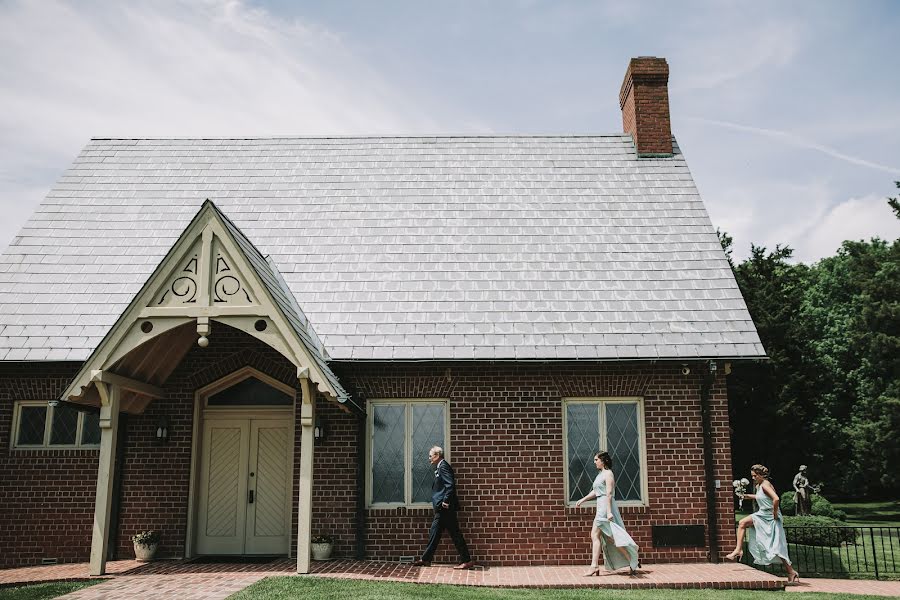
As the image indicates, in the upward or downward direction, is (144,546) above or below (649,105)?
below

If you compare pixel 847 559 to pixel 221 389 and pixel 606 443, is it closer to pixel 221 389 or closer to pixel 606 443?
pixel 606 443

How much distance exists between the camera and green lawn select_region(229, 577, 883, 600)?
8438mm

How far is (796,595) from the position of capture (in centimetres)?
947

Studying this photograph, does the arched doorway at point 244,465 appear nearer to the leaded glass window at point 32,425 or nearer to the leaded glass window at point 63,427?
the leaded glass window at point 63,427

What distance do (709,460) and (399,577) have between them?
5316mm

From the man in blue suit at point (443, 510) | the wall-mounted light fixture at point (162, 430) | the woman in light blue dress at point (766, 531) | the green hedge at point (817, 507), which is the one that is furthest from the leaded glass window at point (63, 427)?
the green hedge at point (817, 507)

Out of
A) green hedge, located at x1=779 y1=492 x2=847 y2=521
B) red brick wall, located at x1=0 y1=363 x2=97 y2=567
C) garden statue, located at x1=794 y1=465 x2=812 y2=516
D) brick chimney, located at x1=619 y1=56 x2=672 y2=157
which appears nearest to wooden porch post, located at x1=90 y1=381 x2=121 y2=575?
red brick wall, located at x1=0 y1=363 x2=97 y2=567

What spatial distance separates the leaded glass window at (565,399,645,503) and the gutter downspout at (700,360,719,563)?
1011 mm

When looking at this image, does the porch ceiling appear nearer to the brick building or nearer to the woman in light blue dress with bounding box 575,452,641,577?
the brick building

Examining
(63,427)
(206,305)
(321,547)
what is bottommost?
(321,547)

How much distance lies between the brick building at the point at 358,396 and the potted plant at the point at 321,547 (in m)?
0.24

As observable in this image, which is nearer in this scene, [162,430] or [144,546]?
[144,546]

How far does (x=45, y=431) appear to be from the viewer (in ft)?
39.4

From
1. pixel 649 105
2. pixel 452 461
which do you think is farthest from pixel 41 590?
pixel 649 105
